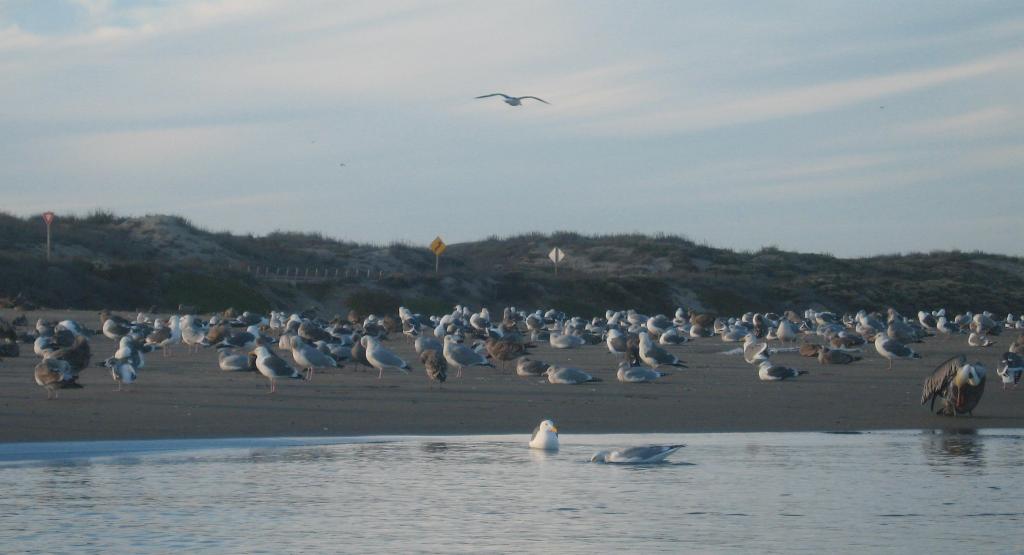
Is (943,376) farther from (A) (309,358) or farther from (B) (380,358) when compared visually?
(A) (309,358)

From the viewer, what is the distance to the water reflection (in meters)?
12.5

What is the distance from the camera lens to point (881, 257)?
85.3 metres

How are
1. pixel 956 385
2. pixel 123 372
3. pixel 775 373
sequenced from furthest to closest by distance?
pixel 775 373 → pixel 123 372 → pixel 956 385

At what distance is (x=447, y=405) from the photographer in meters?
16.5

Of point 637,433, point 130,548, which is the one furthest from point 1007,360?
point 130,548

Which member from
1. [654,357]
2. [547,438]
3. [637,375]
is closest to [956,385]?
[637,375]

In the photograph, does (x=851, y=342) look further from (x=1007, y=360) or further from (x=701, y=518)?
(x=701, y=518)

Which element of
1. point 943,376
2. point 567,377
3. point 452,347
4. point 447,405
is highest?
point 452,347

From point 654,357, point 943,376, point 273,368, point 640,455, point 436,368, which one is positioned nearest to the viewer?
point 640,455

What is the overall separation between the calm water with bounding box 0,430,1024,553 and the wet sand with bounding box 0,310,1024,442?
1087 millimetres

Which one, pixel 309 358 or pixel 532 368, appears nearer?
pixel 309 358

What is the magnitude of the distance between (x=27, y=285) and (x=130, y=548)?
111ft

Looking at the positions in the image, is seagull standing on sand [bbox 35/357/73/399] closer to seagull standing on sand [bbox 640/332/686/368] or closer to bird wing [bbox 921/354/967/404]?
seagull standing on sand [bbox 640/332/686/368]

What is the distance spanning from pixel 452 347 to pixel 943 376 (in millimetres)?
7450
